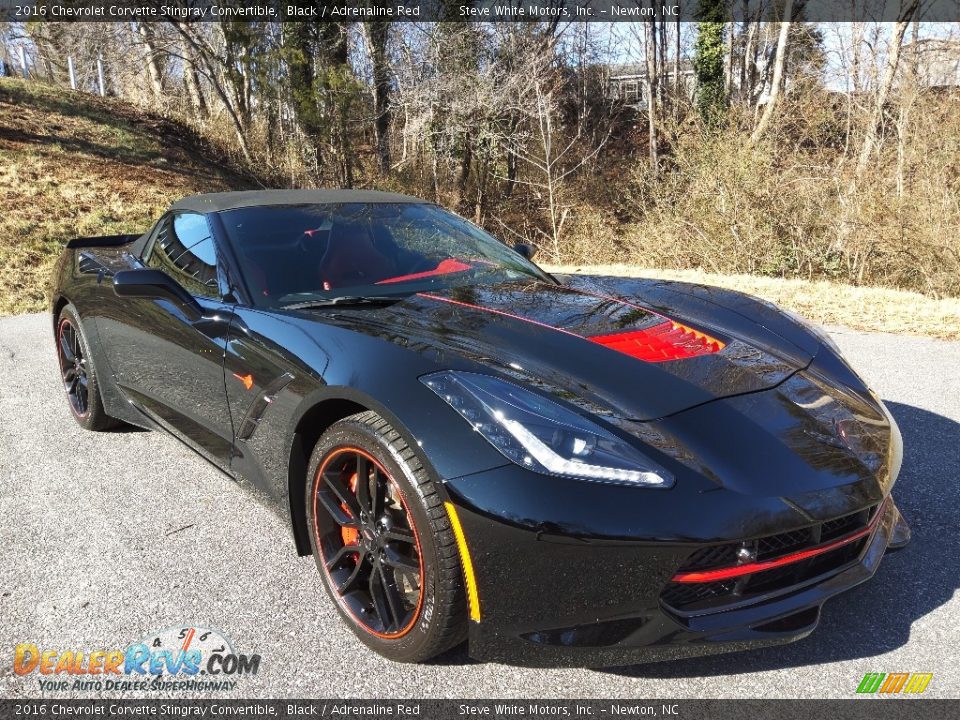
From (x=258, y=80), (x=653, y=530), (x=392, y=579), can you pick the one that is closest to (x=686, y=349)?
(x=653, y=530)

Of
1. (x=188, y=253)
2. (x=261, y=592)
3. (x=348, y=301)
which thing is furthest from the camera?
(x=188, y=253)

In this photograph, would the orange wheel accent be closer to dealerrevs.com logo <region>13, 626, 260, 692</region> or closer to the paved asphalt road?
the paved asphalt road

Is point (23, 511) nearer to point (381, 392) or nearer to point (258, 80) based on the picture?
point (381, 392)

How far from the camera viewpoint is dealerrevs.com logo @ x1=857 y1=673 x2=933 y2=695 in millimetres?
1882

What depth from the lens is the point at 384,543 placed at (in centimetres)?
207

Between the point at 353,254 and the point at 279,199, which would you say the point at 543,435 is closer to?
the point at 353,254

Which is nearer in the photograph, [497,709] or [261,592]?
[497,709]

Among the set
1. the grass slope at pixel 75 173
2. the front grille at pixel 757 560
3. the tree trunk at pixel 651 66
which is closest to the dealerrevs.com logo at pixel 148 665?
the front grille at pixel 757 560

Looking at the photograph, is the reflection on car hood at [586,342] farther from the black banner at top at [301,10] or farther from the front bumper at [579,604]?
the black banner at top at [301,10]

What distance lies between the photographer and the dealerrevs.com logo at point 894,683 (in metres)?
1.88

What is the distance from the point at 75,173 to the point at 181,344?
14589 millimetres

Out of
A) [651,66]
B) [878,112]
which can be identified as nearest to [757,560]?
[878,112]

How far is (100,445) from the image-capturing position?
12.3 ft

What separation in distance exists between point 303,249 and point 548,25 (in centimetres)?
2034
